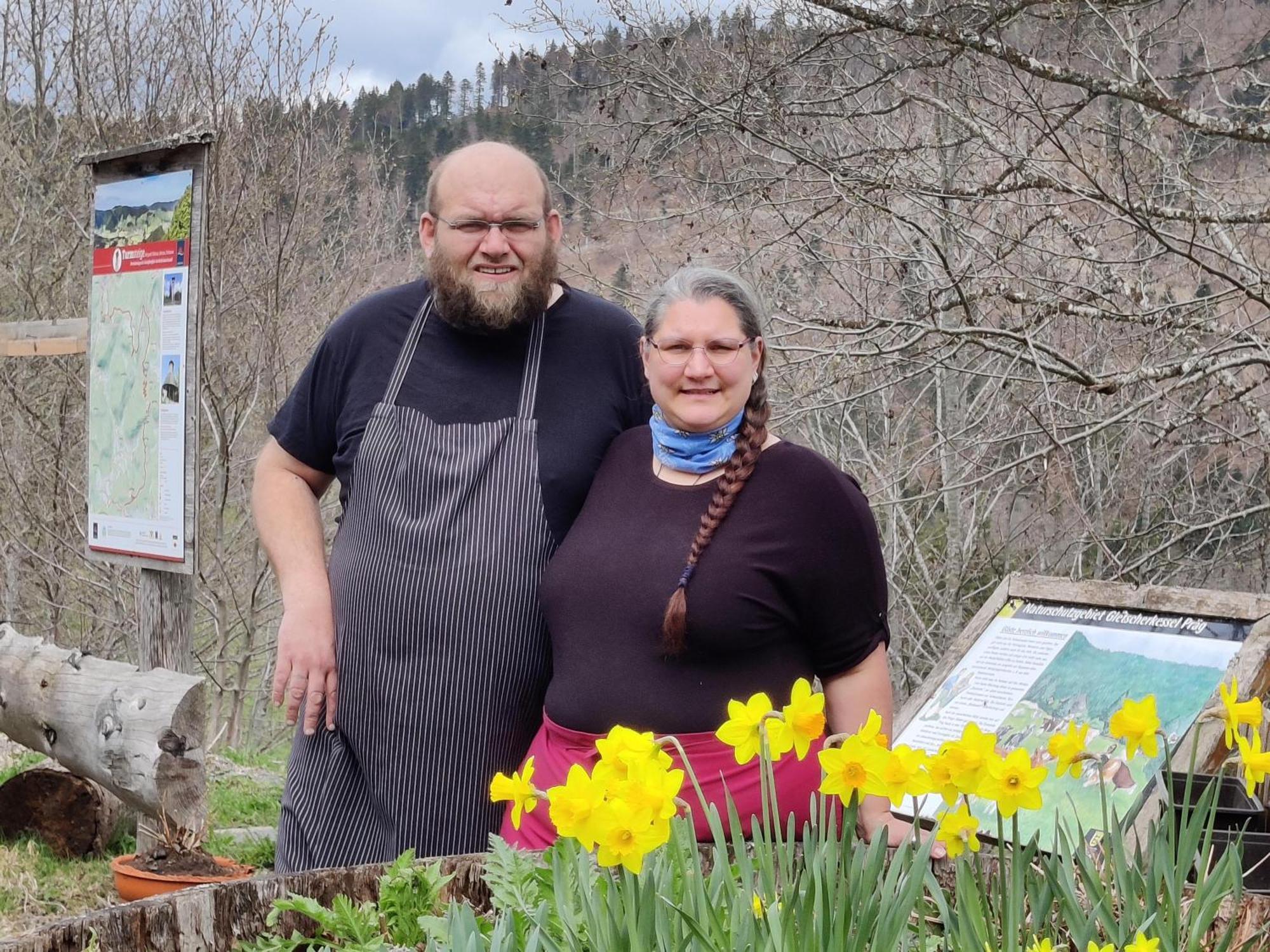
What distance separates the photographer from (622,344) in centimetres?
252

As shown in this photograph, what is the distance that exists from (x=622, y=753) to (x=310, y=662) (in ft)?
4.40

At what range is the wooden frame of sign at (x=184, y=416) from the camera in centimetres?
399

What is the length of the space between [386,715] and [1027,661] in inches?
60.7

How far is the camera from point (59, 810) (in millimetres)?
4844

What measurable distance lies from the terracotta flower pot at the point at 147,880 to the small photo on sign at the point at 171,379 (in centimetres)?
141

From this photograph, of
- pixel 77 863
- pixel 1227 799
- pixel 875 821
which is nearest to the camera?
pixel 875 821

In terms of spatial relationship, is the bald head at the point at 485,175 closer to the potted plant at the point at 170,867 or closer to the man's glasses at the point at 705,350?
the man's glasses at the point at 705,350

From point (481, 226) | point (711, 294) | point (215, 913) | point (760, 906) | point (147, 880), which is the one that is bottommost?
point (147, 880)

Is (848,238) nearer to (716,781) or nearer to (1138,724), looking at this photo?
(716,781)

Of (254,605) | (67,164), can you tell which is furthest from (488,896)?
(67,164)

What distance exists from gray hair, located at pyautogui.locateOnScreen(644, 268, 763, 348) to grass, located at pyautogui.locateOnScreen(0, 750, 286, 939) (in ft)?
7.73

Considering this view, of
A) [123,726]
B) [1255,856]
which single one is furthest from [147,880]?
[1255,856]

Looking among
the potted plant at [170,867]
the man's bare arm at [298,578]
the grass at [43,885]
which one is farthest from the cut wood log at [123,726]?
the man's bare arm at [298,578]

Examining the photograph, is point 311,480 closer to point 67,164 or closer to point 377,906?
point 377,906
